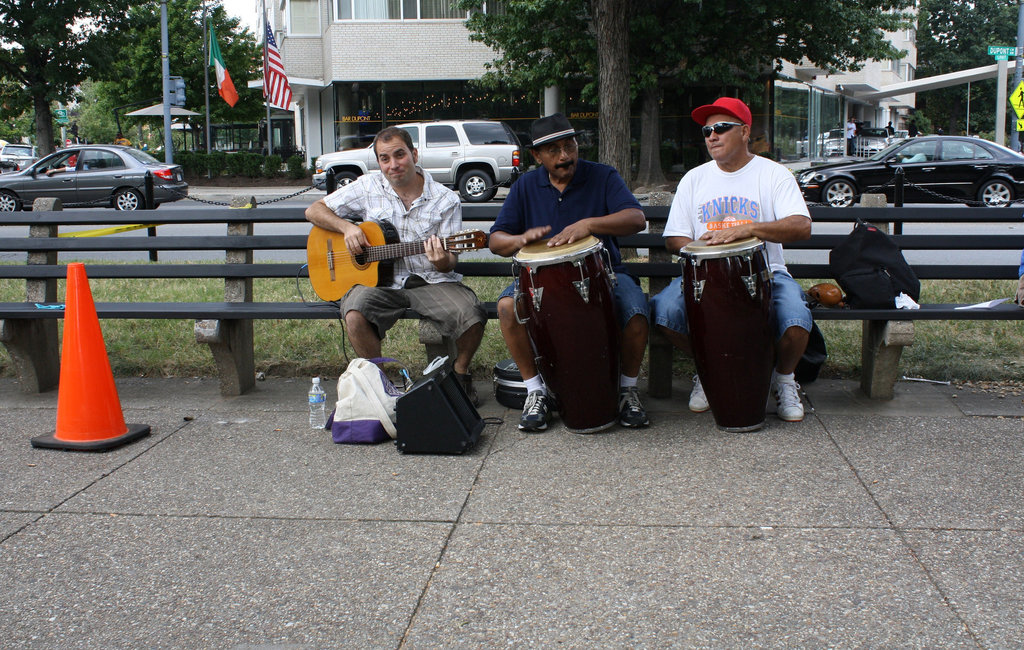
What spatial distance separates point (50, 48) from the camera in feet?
93.4

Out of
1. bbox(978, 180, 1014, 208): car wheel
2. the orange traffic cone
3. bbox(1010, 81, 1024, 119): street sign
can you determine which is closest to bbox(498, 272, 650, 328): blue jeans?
the orange traffic cone

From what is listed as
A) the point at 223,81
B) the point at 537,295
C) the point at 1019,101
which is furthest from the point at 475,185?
the point at 537,295

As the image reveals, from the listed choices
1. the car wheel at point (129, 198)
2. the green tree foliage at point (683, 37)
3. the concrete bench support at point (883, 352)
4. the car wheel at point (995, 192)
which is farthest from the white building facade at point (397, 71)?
the concrete bench support at point (883, 352)

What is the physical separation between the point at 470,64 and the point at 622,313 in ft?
87.6

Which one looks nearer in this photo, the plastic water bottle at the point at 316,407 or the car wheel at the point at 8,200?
the plastic water bottle at the point at 316,407

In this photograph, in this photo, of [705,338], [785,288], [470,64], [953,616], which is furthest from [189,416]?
[470,64]

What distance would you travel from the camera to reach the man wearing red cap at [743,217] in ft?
14.9

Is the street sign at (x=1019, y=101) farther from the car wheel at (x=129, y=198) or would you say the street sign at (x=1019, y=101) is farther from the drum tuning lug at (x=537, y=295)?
the drum tuning lug at (x=537, y=295)

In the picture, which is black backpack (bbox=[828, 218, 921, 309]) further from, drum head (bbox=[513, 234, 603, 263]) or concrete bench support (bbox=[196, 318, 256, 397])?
concrete bench support (bbox=[196, 318, 256, 397])

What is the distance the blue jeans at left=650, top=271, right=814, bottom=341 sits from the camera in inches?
177

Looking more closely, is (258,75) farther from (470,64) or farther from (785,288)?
(785,288)

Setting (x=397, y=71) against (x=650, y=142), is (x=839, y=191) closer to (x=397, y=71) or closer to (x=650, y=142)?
(x=650, y=142)

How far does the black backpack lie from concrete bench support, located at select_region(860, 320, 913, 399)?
131 millimetres

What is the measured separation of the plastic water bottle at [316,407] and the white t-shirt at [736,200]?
6.47 ft
